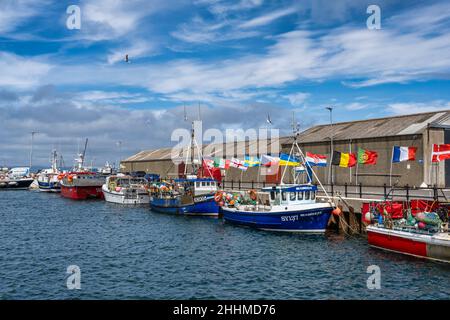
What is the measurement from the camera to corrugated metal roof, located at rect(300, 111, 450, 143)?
147 ft

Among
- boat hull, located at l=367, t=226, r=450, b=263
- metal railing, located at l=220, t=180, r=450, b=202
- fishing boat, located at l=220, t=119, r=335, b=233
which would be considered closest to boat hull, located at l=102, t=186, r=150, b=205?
metal railing, located at l=220, t=180, r=450, b=202

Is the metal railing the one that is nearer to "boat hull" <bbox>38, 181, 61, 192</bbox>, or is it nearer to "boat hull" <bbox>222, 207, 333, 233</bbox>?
"boat hull" <bbox>222, 207, 333, 233</bbox>

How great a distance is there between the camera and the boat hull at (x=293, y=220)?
33.7 meters

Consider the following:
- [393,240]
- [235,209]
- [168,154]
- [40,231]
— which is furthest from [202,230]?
[168,154]

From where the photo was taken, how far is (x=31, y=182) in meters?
125

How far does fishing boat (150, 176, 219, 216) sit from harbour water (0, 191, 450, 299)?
9089 mm

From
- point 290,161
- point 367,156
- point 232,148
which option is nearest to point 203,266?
point 290,161

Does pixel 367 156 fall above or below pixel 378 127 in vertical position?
below

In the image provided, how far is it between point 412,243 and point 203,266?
12.0 metres

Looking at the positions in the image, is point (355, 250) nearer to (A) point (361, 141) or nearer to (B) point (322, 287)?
(B) point (322, 287)

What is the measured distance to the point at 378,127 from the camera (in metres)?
49.8

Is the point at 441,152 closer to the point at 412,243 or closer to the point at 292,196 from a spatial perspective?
the point at 412,243
